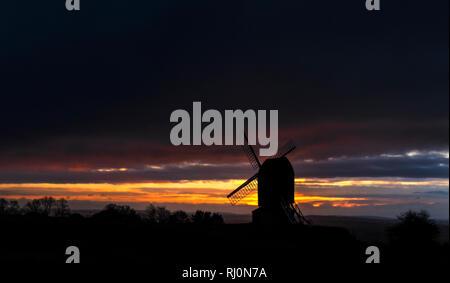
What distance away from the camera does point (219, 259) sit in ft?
75.4

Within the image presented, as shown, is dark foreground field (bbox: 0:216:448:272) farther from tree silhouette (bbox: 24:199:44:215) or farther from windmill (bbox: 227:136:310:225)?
tree silhouette (bbox: 24:199:44:215)

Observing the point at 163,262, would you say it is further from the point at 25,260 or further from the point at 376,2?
the point at 376,2

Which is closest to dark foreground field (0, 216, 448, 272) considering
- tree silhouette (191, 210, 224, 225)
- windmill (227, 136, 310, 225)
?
windmill (227, 136, 310, 225)

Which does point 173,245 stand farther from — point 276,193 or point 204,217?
point 204,217

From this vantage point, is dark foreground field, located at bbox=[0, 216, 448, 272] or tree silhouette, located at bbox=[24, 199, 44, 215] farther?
tree silhouette, located at bbox=[24, 199, 44, 215]

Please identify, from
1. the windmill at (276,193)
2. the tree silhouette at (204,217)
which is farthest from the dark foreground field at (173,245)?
the tree silhouette at (204,217)

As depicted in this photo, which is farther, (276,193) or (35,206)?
(35,206)

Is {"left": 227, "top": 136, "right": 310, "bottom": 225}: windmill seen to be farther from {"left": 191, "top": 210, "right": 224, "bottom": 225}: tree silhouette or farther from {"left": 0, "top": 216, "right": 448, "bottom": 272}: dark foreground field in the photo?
{"left": 191, "top": 210, "right": 224, "bottom": 225}: tree silhouette

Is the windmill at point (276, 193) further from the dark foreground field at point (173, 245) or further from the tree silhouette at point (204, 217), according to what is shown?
the tree silhouette at point (204, 217)

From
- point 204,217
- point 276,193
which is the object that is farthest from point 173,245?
point 204,217

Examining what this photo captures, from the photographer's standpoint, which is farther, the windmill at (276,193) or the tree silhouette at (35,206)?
the tree silhouette at (35,206)

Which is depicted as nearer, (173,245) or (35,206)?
(173,245)

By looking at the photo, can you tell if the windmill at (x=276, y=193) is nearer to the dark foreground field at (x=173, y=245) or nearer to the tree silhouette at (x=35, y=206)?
the dark foreground field at (x=173, y=245)
